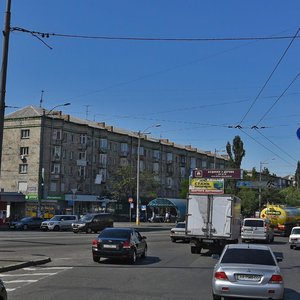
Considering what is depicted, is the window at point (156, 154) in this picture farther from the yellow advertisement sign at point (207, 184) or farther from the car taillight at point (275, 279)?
the car taillight at point (275, 279)

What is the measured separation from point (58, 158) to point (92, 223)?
31916 mm

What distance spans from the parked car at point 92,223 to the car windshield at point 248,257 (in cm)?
3696

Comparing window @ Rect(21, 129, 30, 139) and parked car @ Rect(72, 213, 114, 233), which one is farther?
window @ Rect(21, 129, 30, 139)

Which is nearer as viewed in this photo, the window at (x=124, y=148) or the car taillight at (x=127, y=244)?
the car taillight at (x=127, y=244)

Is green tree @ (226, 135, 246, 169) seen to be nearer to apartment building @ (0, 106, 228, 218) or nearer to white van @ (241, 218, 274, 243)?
apartment building @ (0, 106, 228, 218)

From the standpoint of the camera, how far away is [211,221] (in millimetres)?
26016

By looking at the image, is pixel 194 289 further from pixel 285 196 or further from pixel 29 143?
pixel 285 196

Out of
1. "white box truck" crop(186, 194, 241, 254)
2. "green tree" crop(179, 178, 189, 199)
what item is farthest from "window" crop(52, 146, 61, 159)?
"white box truck" crop(186, 194, 241, 254)

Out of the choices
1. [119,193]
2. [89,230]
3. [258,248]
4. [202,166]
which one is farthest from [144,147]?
[258,248]

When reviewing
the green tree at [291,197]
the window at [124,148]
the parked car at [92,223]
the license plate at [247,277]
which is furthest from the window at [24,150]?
the license plate at [247,277]

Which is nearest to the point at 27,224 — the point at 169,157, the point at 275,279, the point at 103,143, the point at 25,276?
the point at 103,143

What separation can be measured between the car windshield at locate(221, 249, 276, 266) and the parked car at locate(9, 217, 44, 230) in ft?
146

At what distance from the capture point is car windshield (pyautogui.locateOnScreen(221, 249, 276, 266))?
37.4 ft

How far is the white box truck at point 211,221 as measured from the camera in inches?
1018
